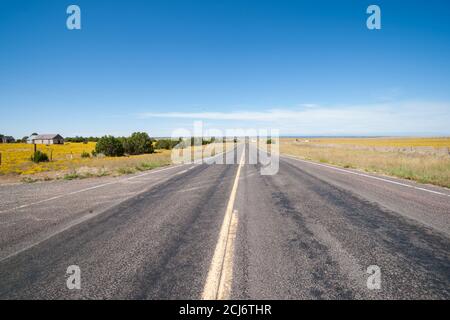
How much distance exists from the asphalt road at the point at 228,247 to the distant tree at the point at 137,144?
129 feet

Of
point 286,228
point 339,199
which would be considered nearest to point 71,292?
point 286,228

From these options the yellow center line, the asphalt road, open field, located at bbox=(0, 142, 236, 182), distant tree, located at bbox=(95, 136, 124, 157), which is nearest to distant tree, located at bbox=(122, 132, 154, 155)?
distant tree, located at bbox=(95, 136, 124, 157)

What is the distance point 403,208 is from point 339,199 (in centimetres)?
160

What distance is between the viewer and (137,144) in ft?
151

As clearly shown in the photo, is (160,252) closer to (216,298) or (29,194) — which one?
(216,298)

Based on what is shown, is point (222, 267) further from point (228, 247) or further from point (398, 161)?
point (398, 161)

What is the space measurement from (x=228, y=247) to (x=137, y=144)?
4513 centimetres

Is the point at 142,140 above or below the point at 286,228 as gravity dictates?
above

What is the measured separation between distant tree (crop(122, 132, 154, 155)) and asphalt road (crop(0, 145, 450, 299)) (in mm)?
39414

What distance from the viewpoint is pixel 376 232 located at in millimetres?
4773

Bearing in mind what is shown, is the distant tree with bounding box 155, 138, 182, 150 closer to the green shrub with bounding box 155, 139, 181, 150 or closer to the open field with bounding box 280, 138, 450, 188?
the green shrub with bounding box 155, 139, 181, 150

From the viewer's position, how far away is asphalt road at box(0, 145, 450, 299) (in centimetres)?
294
